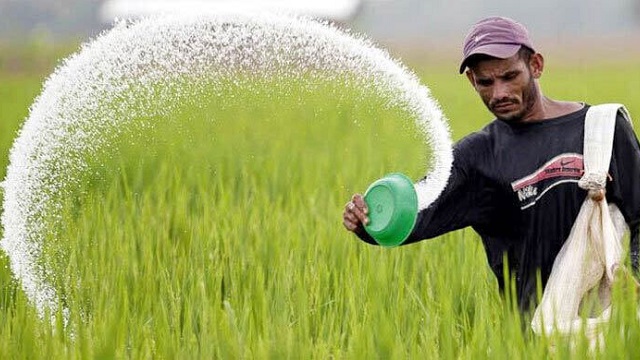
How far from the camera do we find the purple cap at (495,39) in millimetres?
2459

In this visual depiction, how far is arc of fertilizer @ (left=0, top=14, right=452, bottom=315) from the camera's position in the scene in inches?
93.2

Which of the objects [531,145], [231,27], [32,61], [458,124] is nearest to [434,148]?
[531,145]

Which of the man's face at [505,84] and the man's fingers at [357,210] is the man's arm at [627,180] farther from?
the man's fingers at [357,210]

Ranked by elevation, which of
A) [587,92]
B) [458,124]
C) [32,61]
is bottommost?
[458,124]

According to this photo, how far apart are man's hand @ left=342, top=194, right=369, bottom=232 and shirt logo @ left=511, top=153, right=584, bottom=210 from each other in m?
0.41

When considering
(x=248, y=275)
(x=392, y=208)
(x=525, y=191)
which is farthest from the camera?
(x=248, y=275)

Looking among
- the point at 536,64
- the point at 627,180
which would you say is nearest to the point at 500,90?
the point at 536,64

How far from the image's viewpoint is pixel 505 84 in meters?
2.49

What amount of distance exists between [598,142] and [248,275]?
39.3 inches

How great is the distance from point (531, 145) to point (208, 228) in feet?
3.61

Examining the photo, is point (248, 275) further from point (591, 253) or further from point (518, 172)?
point (591, 253)

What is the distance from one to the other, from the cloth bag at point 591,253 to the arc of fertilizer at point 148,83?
308 mm

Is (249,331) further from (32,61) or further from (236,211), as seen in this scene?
(32,61)

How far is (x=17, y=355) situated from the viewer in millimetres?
2314
